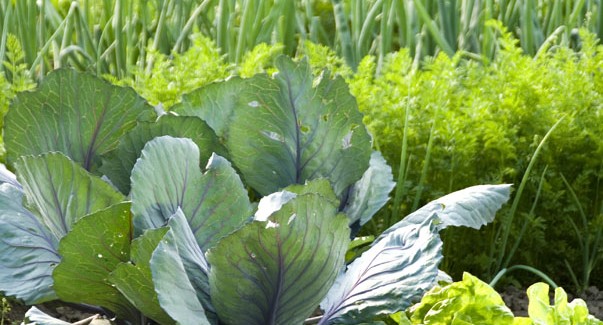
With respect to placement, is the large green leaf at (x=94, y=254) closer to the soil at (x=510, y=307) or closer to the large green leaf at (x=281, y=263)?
the large green leaf at (x=281, y=263)

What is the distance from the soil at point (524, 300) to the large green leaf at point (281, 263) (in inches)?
49.3

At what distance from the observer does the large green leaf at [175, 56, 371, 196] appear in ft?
6.35

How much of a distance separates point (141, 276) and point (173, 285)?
0.30 feet

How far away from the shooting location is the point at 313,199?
4.87ft

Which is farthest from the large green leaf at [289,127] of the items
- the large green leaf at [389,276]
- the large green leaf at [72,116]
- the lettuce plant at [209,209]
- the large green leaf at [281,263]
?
the large green leaf at [281,263]

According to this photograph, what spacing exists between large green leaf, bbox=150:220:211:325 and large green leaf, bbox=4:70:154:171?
1.61 ft

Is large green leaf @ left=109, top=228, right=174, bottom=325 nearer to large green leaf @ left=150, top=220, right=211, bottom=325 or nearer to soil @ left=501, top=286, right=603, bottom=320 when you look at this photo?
large green leaf @ left=150, top=220, right=211, bottom=325

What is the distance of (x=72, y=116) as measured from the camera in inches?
76.2

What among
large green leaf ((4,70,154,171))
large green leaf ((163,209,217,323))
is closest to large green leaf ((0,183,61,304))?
large green leaf ((4,70,154,171))

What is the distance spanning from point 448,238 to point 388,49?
965mm

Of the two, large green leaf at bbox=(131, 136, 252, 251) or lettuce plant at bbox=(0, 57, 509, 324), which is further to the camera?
large green leaf at bbox=(131, 136, 252, 251)

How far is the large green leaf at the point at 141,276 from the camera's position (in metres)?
1.52

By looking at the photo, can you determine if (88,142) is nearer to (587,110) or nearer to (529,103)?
(529,103)

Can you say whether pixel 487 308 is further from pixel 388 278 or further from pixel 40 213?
pixel 40 213
